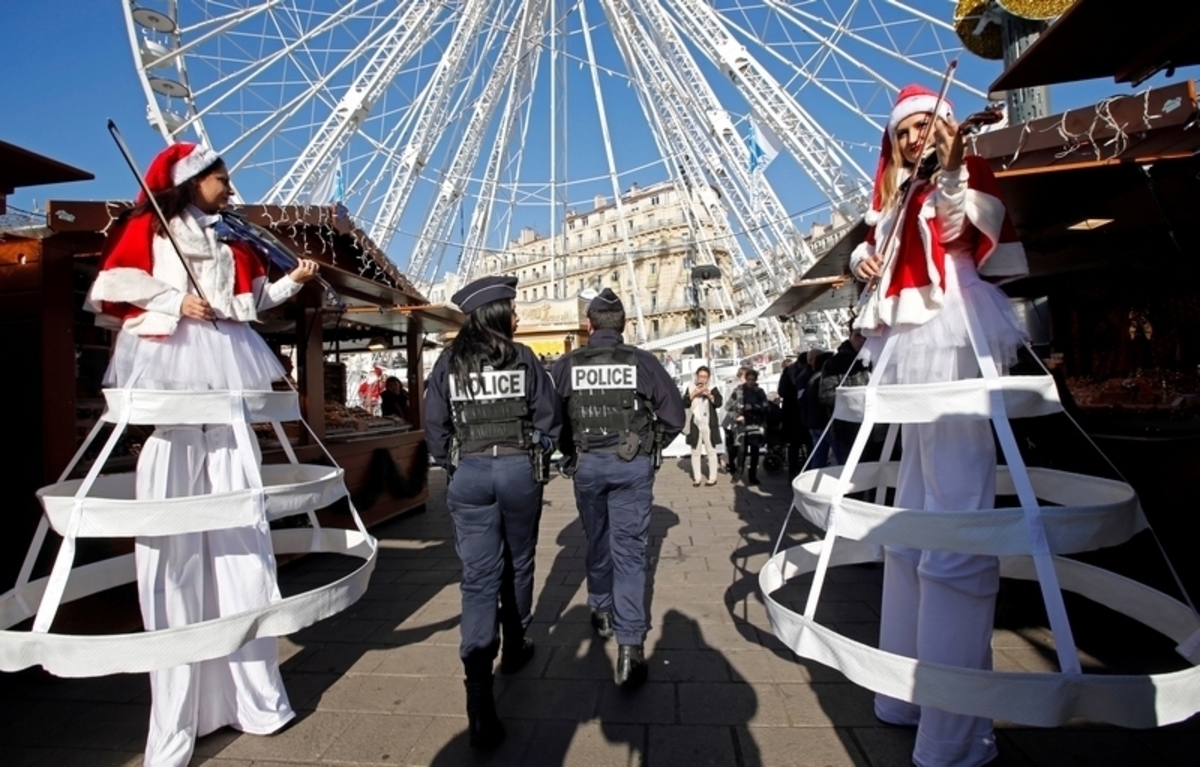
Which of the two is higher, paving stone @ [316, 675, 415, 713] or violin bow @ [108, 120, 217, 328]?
violin bow @ [108, 120, 217, 328]

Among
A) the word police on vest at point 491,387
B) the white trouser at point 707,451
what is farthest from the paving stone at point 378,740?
the white trouser at point 707,451

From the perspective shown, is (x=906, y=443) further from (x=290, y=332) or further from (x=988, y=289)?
(x=290, y=332)

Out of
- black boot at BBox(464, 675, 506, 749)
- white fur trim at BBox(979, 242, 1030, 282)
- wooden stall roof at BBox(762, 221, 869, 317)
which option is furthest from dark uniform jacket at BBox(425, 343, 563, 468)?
wooden stall roof at BBox(762, 221, 869, 317)

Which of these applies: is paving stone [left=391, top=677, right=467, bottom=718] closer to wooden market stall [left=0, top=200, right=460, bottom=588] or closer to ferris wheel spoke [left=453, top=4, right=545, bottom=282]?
wooden market stall [left=0, top=200, right=460, bottom=588]

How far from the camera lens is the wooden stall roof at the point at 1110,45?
208cm

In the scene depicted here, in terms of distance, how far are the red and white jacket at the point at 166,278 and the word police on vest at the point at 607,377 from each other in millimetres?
1470

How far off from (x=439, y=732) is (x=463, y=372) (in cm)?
154

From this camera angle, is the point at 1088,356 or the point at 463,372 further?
the point at 1088,356

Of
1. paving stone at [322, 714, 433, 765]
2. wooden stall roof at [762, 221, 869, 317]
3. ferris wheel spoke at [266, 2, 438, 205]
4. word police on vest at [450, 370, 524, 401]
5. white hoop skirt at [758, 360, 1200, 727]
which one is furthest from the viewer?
ferris wheel spoke at [266, 2, 438, 205]

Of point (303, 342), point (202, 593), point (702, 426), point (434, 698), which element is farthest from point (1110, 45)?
point (702, 426)

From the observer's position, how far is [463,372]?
3.00m

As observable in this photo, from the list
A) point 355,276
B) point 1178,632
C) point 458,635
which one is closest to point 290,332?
point 355,276

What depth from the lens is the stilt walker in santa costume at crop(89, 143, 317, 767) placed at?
241 centimetres

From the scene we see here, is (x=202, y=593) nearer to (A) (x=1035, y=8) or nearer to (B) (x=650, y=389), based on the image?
(B) (x=650, y=389)
